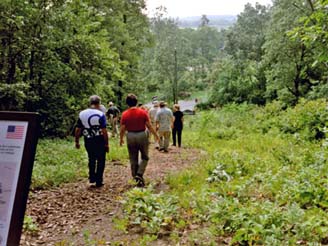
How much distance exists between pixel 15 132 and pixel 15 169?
0.76 ft

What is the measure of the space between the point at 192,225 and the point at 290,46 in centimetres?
2138

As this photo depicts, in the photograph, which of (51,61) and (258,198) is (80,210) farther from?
(51,61)

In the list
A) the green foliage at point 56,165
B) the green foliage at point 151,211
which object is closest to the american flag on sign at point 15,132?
the green foliage at point 151,211

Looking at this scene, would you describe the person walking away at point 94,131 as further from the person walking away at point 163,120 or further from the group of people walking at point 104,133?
the person walking away at point 163,120

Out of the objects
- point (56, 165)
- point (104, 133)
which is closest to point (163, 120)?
point (56, 165)

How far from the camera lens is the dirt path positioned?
5.15 m

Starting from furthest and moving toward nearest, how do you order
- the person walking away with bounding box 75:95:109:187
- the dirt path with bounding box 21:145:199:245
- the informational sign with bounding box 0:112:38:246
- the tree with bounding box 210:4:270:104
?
the tree with bounding box 210:4:270:104 < the person walking away with bounding box 75:95:109:187 < the dirt path with bounding box 21:145:199:245 < the informational sign with bounding box 0:112:38:246

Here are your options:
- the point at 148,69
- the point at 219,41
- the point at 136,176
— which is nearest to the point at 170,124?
the point at 136,176

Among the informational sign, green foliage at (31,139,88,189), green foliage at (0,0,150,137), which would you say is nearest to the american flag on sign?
the informational sign

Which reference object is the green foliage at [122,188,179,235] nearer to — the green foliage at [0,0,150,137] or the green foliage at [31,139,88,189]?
the green foliage at [31,139,88,189]

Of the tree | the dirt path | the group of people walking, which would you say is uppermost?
the tree

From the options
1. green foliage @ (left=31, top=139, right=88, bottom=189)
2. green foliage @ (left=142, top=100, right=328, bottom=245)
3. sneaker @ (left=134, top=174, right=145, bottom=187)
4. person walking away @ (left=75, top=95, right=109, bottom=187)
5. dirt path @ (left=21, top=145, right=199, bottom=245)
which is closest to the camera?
green foliage @ (left=142, top=100, right=328, bottom=245)

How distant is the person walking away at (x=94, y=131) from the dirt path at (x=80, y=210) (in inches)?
22.9

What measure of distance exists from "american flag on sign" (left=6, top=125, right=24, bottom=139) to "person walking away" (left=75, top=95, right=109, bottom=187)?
15.8 feet
